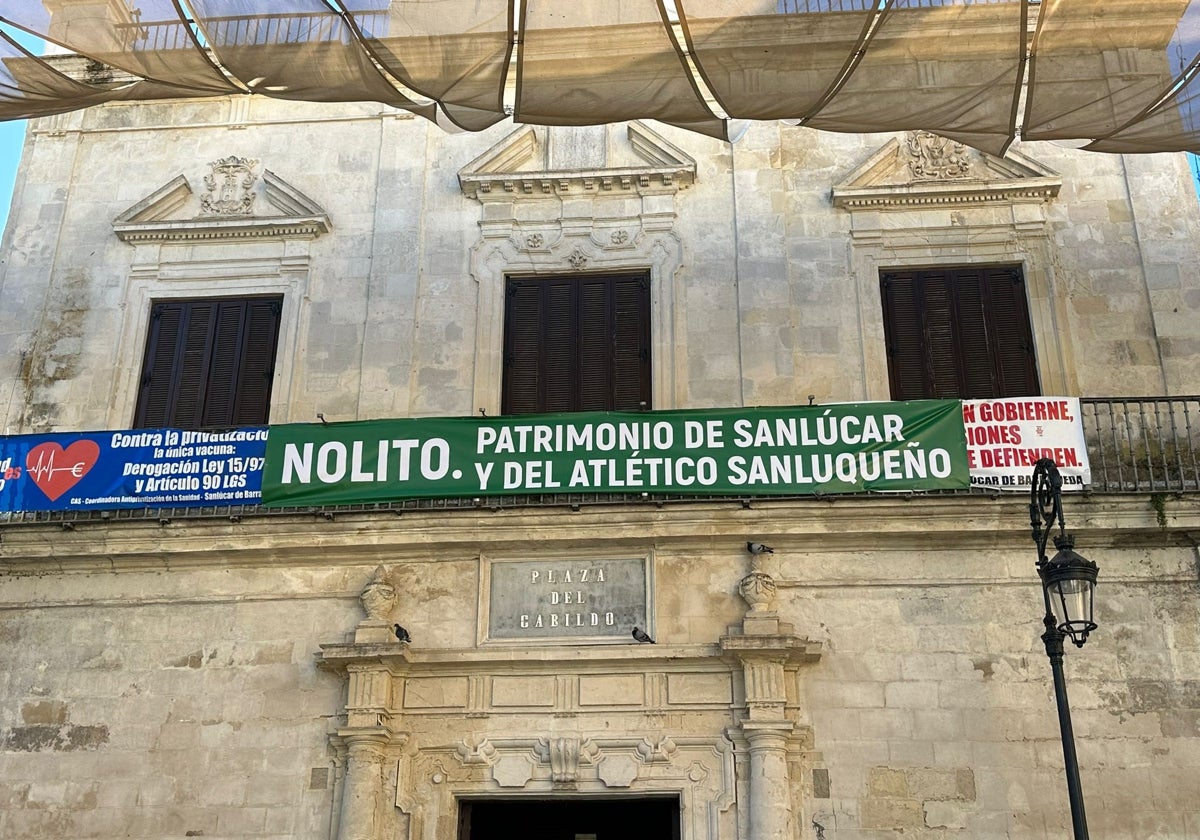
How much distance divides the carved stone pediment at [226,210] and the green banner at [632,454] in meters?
2.87

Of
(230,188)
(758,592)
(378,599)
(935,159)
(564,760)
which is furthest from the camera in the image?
(230,188)

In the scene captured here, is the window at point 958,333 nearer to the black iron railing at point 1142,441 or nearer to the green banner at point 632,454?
the black iron railing at point 1142,441

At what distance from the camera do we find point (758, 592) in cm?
1148

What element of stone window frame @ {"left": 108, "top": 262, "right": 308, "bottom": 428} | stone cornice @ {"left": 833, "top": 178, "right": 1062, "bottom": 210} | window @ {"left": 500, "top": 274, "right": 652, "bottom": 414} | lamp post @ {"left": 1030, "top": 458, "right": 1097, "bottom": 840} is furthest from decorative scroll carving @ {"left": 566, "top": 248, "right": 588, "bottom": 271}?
lamp post @ {"left": 1030, "top": 458, "right": 1097, "bottom": 840}

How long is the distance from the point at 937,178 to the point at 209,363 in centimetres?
805

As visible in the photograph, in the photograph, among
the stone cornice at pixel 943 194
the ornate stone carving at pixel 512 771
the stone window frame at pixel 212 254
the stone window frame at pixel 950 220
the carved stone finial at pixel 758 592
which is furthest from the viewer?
the stone window frame at pixel 212 254

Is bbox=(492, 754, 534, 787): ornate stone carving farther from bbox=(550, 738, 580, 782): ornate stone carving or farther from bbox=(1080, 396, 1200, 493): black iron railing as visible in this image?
bbox=(1080, 396, 1200, 493): black iron railing

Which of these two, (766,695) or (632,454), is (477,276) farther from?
(766,695)

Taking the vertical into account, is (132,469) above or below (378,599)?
above

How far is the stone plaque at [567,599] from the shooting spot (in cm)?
1170

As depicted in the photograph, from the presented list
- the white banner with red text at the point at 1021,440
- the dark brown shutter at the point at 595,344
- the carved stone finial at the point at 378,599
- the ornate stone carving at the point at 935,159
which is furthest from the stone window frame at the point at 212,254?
the white banner with red text at the point at 1021,440

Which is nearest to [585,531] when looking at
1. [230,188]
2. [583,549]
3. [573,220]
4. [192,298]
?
[583,549]

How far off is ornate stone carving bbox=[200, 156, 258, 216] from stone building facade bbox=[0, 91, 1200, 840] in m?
0.04

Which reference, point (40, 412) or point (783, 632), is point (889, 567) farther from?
point (40, 412)
